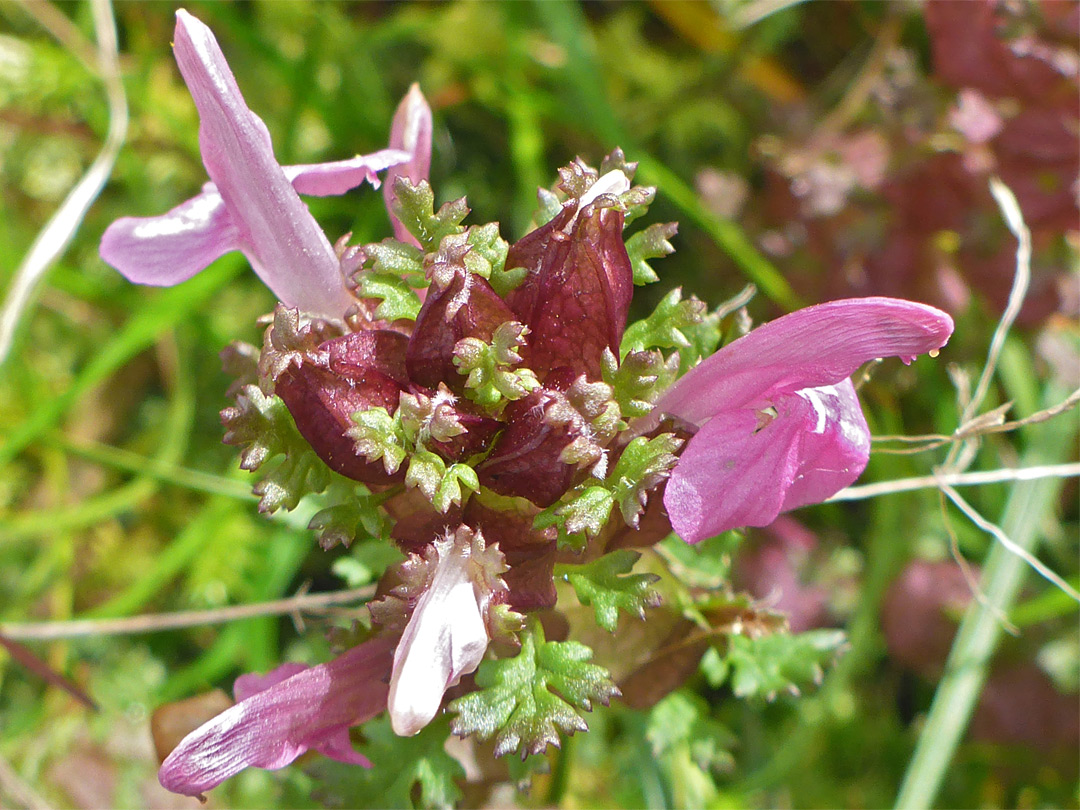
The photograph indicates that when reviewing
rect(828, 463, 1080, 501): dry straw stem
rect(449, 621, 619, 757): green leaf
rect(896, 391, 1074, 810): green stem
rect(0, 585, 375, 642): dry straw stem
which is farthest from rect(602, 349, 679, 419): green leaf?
rect(896, 391, 1074, 810): green stem

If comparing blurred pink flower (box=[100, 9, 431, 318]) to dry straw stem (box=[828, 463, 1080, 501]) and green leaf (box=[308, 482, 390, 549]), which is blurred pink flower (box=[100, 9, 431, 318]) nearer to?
green leaf (box=[308, 482, 390, 549])

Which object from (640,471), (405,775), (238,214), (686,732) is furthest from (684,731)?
(238,214)

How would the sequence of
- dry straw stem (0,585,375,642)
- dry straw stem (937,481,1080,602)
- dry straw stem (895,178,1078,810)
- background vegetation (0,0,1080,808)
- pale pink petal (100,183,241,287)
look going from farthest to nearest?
background vegetation (0,0,1080,808)
dry straw stem (895,178,1078,810)
dry straw stem (0,585,375,642)
dry straw stem (937,481,1080,602)
pale pink petal (100,183,241,287)

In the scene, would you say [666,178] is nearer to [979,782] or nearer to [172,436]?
[172,436]

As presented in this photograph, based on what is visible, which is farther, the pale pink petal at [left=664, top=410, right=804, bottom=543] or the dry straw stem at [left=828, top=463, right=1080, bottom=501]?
the dry straw stem at [left=828, top=463, right=1080, bottom=501]

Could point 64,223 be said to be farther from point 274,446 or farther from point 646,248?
point 646,248

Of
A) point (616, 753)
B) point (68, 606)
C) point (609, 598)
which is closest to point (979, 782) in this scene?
point (616, 753)

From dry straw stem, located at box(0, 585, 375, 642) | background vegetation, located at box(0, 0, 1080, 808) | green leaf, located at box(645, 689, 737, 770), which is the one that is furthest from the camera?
background vegetation, located at box(0, 0, 1080, 808)

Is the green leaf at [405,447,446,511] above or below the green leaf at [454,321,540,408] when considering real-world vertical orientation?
below
